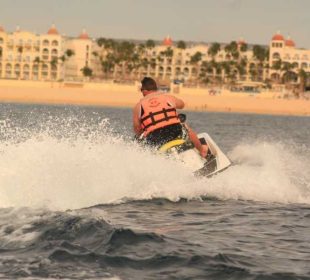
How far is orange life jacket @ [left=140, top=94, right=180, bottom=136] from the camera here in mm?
13773

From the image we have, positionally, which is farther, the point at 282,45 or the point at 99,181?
the point at 282,45

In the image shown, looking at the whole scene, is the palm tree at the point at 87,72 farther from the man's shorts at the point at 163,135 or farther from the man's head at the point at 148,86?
the man's shorts at the point at 163,135

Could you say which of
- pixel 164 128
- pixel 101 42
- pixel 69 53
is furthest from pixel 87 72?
pixel 164 128

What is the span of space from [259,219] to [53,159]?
3.25 metres

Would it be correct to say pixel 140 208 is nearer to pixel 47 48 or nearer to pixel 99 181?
pixel 99 181

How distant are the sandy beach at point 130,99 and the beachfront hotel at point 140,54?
2034 cm

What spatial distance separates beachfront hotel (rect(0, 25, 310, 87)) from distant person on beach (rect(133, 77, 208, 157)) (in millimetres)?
145370

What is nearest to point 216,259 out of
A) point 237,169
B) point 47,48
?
point 237,169

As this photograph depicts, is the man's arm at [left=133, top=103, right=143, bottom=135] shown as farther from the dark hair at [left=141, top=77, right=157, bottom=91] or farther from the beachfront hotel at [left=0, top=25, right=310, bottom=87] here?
the beachfront hotel at [left=0, top=25, right=310, bottom=87]

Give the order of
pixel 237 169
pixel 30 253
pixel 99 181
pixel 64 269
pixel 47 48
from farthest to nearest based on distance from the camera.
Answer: pixel 47 48 → pixel 237 169 → pixel 99 181 → pixel 30 253 → pixel 64 269

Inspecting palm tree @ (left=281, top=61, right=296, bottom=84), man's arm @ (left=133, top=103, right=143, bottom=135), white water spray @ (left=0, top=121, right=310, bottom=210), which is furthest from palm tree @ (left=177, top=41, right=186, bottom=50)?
man's arm @ (left=133, top=103, right=143, bottom=135)

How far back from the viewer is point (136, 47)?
173 m

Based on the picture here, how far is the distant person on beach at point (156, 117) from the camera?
13.8 metres

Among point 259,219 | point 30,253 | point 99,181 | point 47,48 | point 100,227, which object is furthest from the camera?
point 47,48
